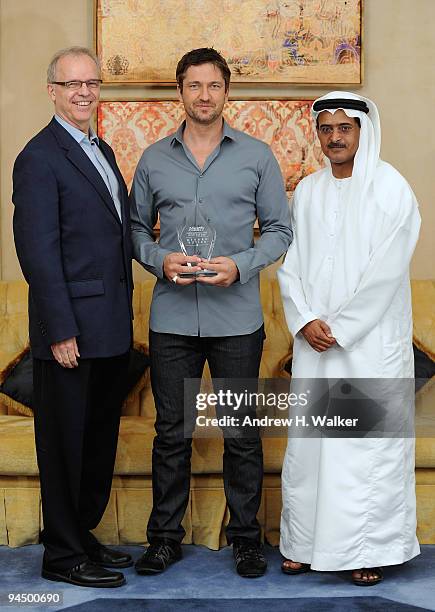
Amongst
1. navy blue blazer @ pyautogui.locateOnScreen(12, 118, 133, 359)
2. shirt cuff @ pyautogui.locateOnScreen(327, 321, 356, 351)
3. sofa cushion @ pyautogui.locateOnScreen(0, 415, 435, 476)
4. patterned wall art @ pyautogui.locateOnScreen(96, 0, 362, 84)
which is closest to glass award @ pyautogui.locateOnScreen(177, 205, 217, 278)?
navy blue blazer @ pyautogui.locateOnScreen(12, 118, 133, 359)

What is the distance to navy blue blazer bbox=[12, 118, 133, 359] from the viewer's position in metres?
3.00

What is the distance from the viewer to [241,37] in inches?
180

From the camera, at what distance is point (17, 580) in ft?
10.7

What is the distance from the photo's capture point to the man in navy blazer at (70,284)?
3.01m

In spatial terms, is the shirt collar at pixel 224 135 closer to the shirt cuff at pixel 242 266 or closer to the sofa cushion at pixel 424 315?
the shirt cuff at pixel 242 266

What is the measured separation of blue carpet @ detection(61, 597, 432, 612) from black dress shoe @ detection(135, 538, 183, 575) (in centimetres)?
22

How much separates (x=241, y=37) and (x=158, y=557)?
2607mm

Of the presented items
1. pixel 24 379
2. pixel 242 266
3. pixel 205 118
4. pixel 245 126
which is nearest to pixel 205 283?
pixel 242 266

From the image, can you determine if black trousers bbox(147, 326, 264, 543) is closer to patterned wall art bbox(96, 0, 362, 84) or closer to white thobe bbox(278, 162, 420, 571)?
white thobe bbox(278, 162, 420, 571)

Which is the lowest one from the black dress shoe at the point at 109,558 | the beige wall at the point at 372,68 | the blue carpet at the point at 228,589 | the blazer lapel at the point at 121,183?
the blue carpet at the point at 228,589

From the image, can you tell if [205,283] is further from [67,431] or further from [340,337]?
[67,431]

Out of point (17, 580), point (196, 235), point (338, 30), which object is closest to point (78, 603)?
point (17, 580)

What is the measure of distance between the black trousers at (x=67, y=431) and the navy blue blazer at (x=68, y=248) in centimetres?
9

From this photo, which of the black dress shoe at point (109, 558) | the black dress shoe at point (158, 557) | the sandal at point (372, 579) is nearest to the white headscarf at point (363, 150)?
the sandal at point (372, 579)
